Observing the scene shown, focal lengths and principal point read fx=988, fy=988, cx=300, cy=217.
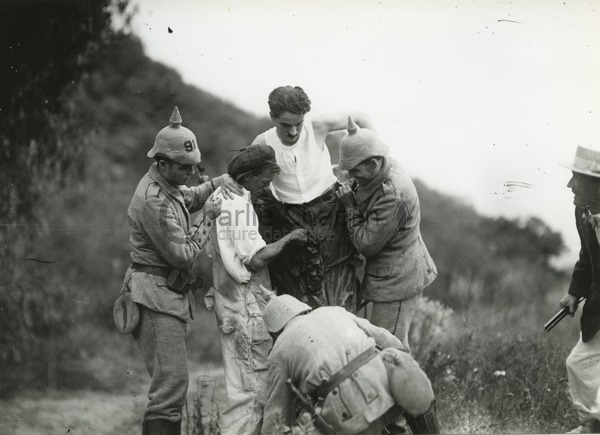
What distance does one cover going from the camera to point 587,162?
8180 millimetres

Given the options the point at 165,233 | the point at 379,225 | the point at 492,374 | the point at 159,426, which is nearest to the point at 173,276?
the point at 165,233

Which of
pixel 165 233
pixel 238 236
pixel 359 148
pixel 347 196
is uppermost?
pixel 359 148

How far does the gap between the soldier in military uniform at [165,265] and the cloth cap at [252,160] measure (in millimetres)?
120

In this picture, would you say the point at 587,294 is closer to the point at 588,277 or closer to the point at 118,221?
the point at 588,277

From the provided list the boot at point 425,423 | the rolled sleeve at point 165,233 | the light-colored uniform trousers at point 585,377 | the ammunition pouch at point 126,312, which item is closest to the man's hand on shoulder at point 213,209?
the rolled sleeve at point 165,233

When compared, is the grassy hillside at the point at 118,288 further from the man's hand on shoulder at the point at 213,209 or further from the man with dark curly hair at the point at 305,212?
the man's hand on shoulder at the point at 213,209

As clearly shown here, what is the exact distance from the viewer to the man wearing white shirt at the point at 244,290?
7.20 metres

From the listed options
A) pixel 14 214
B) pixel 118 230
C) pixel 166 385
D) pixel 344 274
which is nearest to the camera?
pixel 166 385

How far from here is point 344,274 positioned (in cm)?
773

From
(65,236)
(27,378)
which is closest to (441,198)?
(65,236)

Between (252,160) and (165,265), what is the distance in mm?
1025

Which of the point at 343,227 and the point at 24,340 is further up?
the point at 343,227

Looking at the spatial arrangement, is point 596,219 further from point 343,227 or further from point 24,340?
point 24,340

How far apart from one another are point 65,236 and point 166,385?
2456 millimetres
